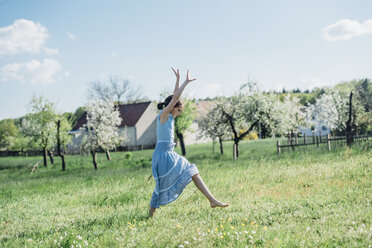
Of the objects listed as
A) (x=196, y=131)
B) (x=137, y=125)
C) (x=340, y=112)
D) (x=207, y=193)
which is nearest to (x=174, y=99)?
(x=207, y=193)

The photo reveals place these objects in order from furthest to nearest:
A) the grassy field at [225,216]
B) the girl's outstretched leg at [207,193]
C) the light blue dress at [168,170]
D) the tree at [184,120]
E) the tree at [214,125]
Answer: the tree at [184,120] → the tree at [214,125] → the light blue dress at [168,170] → the girl's outstretched leg at [207,193] → the grassy field at [225,216]

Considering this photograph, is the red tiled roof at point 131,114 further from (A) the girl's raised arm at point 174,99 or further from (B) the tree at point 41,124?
(A) the girl's raised arm at point 174,99

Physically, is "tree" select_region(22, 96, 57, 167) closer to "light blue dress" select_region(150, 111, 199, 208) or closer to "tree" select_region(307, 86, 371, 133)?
"light blue dress" select_region(150, 111, 199, 208)

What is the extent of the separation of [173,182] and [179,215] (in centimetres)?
78

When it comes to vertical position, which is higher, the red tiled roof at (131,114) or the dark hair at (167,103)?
the red tiled roof at (131,114)

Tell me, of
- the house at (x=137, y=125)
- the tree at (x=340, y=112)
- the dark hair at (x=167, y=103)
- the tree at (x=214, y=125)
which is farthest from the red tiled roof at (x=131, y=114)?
the dark hair at (x=167, y=103)

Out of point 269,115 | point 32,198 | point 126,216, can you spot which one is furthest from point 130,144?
point 126,216

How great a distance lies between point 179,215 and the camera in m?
5.54

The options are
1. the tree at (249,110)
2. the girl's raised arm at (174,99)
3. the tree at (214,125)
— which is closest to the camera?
the girl's raised arm at (174,99)

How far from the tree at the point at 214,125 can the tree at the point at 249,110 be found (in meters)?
0.84

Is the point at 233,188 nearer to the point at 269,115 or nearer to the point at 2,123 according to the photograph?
the point at 269,115

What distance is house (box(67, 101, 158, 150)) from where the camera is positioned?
45.2 meters

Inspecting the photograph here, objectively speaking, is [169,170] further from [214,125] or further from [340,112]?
[340,112]

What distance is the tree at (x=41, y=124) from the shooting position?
24.1 m
